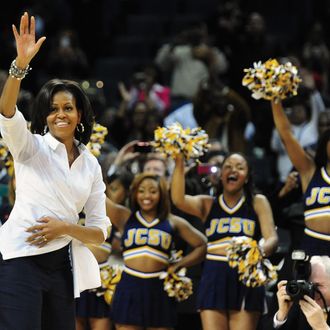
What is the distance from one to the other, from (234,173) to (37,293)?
9.48 ft

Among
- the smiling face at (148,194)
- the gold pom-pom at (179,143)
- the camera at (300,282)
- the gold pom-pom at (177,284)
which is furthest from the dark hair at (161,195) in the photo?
the camera at (300,282)

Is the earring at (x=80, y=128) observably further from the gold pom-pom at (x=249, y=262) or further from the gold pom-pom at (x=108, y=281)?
the gold pom-pom at (x=108, y=281)

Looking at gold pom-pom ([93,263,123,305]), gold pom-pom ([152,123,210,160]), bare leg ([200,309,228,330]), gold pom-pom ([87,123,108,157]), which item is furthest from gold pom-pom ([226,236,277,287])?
gold pom-pom ([87,123,108,157])

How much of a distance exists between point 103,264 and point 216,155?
146cm

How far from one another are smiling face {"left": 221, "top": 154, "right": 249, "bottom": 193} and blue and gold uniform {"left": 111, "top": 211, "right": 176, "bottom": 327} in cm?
50

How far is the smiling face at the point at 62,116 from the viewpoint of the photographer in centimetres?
433

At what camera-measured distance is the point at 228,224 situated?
6.78m

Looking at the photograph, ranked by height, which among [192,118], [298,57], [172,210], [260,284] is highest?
[298,57]

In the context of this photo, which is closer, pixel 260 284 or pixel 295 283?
pixel 295 283

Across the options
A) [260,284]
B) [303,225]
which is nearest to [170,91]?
[303,225]

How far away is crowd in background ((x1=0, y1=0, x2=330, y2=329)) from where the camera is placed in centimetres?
773

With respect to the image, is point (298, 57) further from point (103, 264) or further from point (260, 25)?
point (103, 264)

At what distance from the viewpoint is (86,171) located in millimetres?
4410

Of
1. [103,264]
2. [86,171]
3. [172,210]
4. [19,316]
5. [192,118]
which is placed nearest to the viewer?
[19,316]
